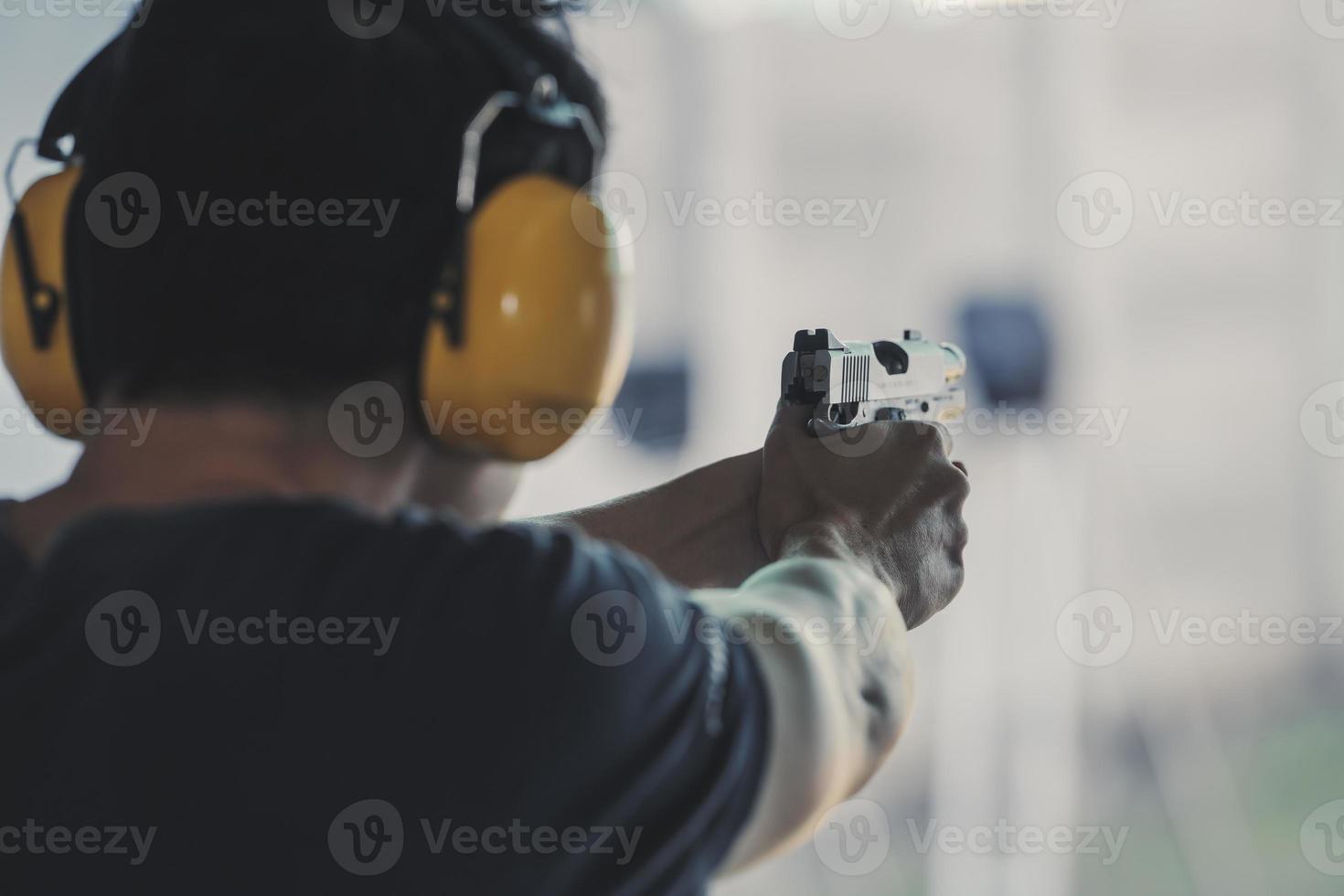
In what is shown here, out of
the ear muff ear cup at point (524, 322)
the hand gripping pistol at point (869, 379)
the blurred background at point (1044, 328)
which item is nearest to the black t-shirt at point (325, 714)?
the ear muff ear cup at point (524, 322)

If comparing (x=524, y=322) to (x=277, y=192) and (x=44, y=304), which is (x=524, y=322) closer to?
(x=277, y=192)

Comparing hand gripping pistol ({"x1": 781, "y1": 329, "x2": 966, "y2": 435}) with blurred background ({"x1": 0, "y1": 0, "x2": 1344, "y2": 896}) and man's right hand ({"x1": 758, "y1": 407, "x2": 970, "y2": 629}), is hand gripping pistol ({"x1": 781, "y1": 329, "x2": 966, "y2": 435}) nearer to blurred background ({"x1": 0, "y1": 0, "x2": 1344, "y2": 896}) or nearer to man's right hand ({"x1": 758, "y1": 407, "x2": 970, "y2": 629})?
man's right hand ({"x1": 758, "y1": 407, "x2": 970, "y2": 629})

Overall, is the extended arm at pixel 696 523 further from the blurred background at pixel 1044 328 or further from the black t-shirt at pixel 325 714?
the blurred background at pixel 1044 328

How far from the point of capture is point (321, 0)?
→ 0.63 m

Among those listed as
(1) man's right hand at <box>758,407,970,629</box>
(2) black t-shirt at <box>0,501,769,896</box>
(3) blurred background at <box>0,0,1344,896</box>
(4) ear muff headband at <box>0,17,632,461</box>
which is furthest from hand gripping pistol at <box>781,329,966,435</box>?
(3) blurred background at <box>0,0,1344,896</box>

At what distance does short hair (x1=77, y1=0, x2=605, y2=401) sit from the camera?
2.01 ft

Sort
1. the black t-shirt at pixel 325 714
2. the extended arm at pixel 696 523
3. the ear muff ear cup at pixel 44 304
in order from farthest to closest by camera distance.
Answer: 1. the extended arm at pixel 696 523
2. the ear muff ear cup at pixel 44 304
3. the black t-shirt at pixel 325 714

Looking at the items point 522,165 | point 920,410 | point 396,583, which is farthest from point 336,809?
point 920,410

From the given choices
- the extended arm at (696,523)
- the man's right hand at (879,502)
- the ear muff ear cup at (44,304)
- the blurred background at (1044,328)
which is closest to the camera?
the ear muff ear cup at (44,304)

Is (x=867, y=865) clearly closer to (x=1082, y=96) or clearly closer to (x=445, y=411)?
(x=1082, y=96)

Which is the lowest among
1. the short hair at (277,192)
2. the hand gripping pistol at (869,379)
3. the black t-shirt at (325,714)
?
the black t-shirt at (325,714)

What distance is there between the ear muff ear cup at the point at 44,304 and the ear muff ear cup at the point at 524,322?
0.26 metres

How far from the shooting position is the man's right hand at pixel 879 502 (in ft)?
3.70

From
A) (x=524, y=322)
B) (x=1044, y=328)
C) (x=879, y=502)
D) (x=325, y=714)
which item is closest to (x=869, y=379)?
(x=879, y=502)
